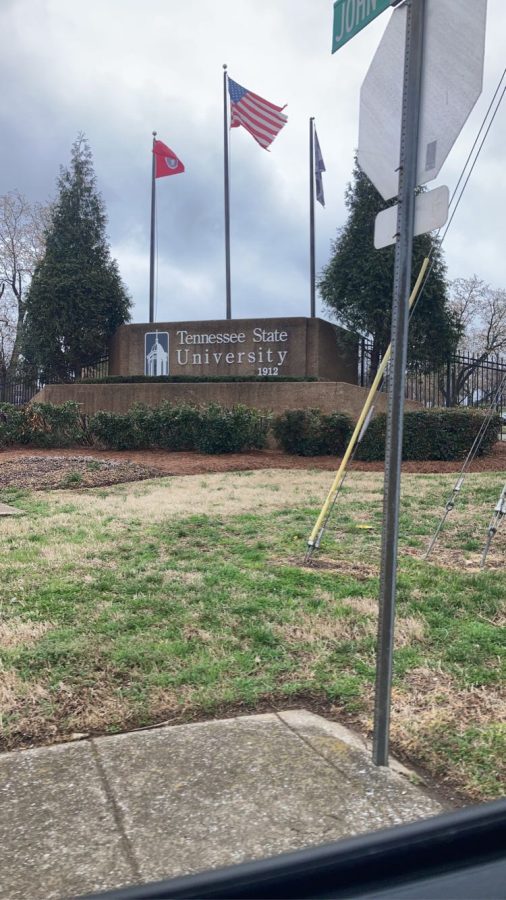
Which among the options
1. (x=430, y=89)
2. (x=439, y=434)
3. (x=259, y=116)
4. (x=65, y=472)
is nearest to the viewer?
(x=430, y=89)

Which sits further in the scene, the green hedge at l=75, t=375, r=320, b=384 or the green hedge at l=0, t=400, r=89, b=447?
the green hedge at l=75, t=375, r=320, b=384

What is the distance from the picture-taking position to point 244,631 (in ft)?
12.8

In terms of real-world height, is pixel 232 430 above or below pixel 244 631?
above

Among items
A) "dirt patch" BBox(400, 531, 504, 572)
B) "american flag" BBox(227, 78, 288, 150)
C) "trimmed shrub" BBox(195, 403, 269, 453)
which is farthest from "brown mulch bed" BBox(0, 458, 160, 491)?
"american flag" BBox(227, 78, 288, 150)

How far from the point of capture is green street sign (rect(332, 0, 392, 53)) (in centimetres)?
247

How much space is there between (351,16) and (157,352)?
63.4 ft

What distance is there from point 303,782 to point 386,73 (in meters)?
2.59

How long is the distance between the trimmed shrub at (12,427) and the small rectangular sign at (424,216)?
48.2 ft

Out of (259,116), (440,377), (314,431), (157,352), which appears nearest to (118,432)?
(314,431)

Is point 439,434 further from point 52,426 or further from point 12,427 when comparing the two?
point 12,427

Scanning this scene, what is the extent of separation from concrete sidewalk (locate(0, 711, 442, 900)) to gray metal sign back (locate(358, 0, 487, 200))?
2134mm

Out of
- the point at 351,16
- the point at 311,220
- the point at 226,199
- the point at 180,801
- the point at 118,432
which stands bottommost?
the point at 180,801

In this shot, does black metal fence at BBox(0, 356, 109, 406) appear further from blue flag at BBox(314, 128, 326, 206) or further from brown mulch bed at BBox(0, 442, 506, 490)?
blue flag at BBox(314, 128, 326, 206)

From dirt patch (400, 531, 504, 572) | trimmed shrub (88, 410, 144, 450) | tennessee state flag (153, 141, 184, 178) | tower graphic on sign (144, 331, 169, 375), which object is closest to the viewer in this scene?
dirt patch (400, 531, 504, 572)
